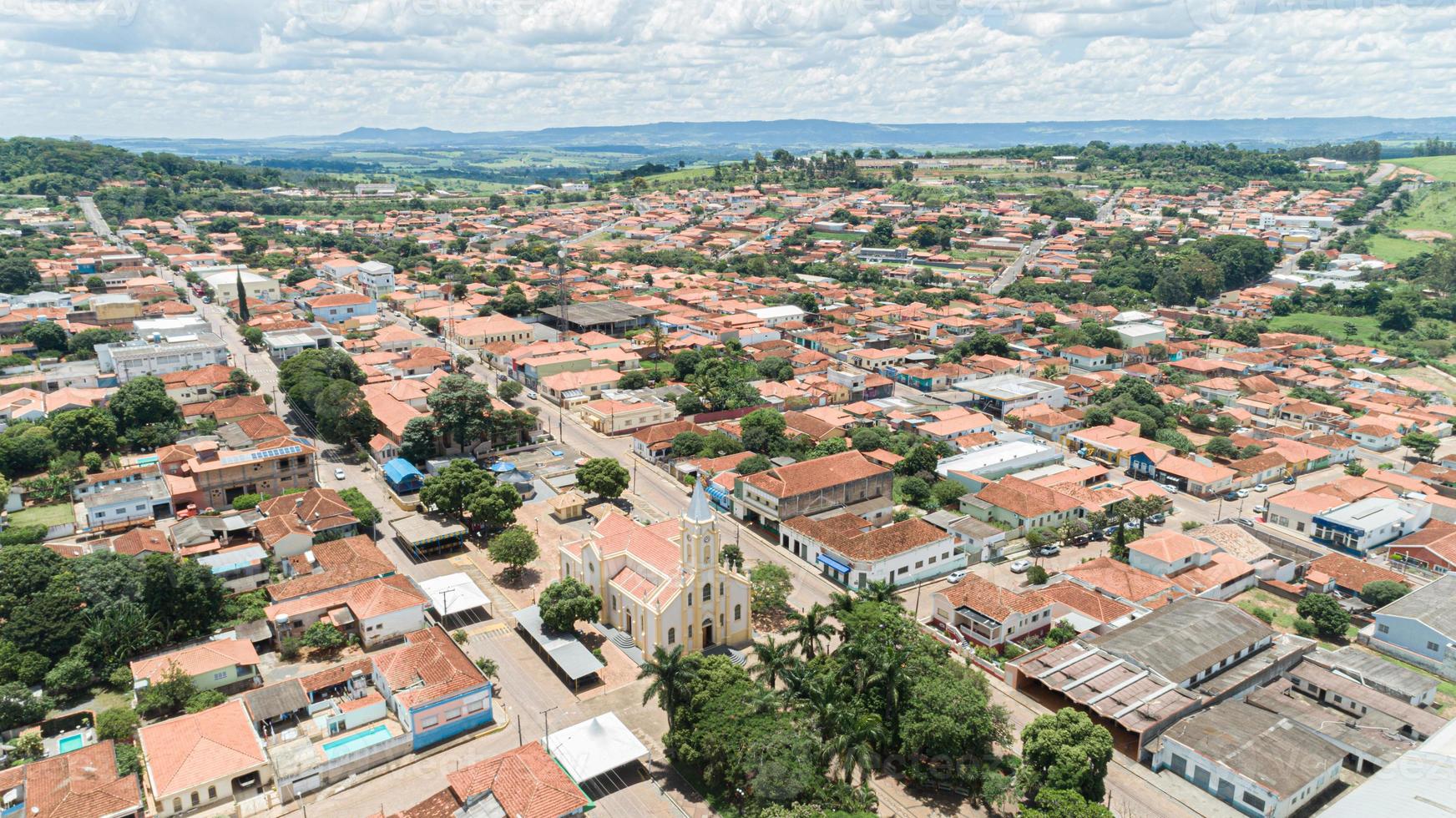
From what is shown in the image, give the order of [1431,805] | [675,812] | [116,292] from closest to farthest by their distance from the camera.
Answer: [1431,805]
[675,812]
[116,292]

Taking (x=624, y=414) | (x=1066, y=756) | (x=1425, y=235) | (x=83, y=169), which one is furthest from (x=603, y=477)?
(x=83, y=169)

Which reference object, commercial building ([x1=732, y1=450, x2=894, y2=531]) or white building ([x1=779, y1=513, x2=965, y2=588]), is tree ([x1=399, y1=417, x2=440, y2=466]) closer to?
commercial building ([x1=732, y1=450, x2=894, y2=531])

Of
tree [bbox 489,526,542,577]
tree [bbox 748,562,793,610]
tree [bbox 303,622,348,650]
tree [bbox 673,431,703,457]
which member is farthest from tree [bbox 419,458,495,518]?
tree [bbox 748,562,793,610]

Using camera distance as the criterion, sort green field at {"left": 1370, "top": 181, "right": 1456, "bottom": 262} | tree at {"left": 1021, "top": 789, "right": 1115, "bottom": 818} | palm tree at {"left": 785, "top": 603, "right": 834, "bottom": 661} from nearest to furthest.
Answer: tree at {"left": 1021, "top": 789, "right": 1115, "bottom": 818} → palm tree at {"left": 785, "top": 603, "right": 834, "bottom": 661} → green field at {"left": 1370, "top": 181, "right": 1456, "bottom": 262}

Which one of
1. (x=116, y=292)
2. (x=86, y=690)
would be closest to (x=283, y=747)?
(x=86, y=690)

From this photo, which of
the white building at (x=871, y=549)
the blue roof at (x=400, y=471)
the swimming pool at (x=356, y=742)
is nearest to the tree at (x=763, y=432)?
the white building at (x=871, y=549)

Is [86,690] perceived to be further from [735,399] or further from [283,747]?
[735,399]
